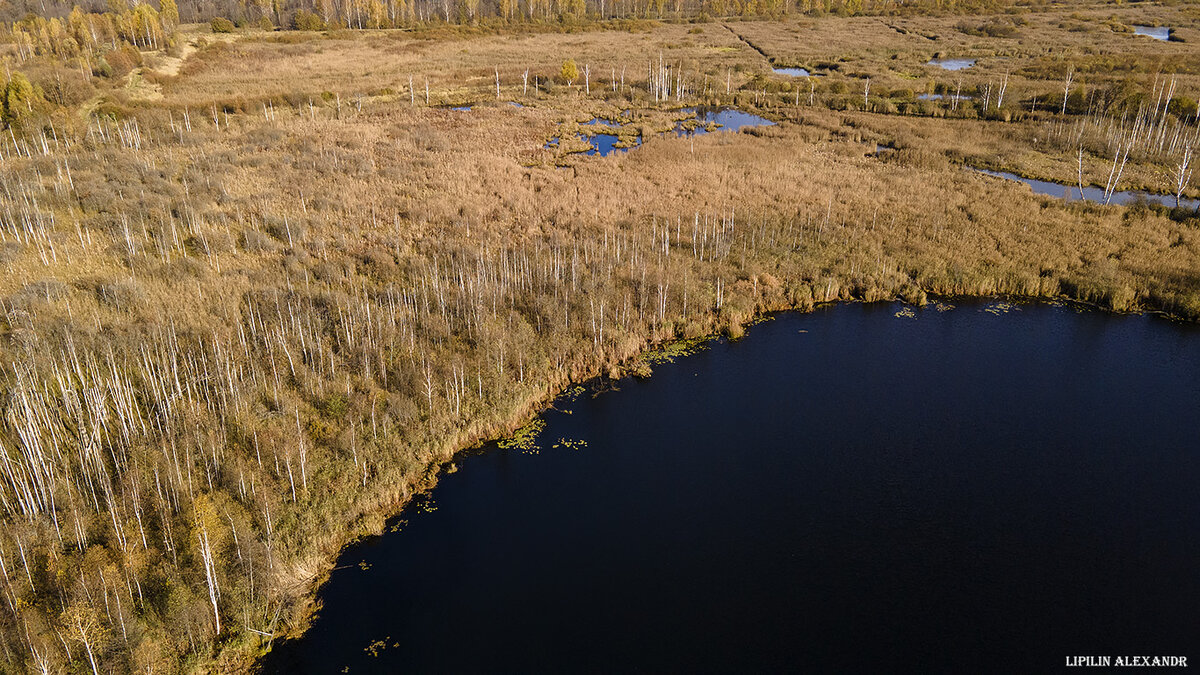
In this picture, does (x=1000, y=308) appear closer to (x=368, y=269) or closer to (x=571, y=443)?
(x=571, y=443)

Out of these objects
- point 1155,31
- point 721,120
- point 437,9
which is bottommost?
point 721,120

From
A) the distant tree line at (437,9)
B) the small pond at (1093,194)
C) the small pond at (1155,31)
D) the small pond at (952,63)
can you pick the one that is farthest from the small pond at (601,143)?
the small pond at (1155,31)

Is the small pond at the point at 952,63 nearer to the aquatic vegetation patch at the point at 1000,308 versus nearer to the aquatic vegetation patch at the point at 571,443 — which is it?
the aquatic vegetation patch at the point at 1000,308

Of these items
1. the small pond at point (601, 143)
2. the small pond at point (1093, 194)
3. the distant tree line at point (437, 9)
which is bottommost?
the small pond at point (1093, 194)

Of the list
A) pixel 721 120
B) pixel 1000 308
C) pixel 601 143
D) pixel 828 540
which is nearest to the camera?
pixel 828 540

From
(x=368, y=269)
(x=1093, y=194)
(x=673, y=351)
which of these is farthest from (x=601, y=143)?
(x=1093, y=194)

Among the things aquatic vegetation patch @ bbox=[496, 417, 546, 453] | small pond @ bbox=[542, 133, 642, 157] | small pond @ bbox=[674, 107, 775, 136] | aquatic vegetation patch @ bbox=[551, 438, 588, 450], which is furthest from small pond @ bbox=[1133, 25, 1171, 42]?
aquatic vegetation patch @ bbox=[496, 417, 546, 453]
